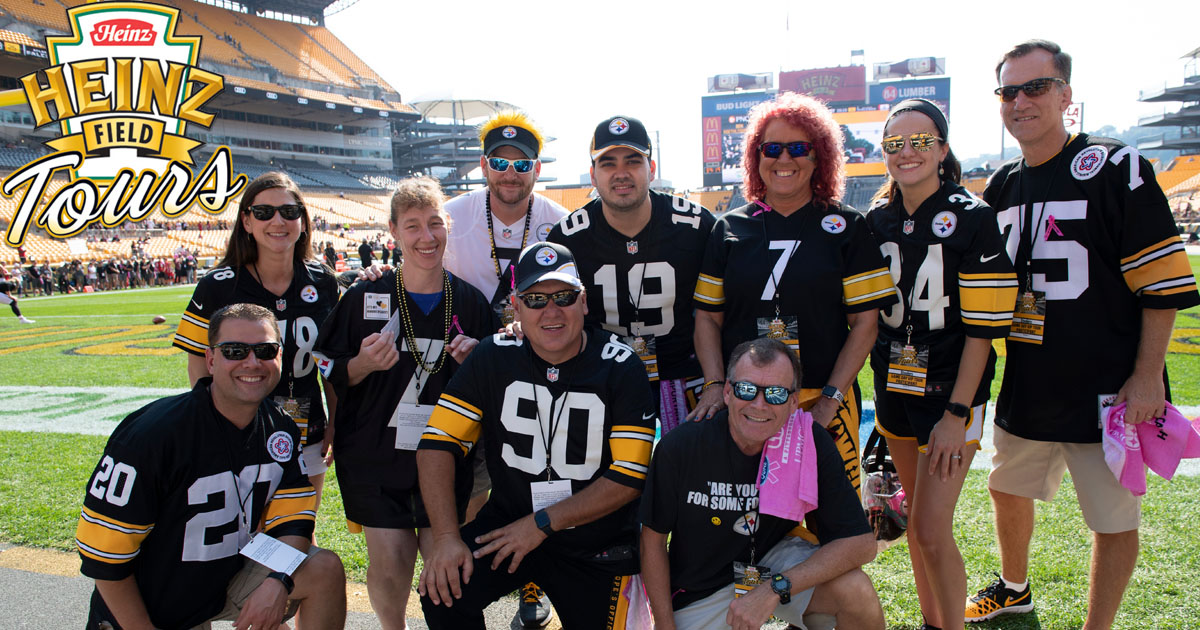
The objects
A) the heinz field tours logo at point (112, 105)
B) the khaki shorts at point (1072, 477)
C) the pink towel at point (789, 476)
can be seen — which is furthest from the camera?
the heinz field tours logo at point (112, 105)

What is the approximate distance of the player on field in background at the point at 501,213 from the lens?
3.93 meters

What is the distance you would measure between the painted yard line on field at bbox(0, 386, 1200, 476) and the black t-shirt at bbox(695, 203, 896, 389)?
3256 mm

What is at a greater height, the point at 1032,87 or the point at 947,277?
the point at 1032,87

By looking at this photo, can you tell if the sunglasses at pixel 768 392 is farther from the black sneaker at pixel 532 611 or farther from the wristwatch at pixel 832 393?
the black sneaker at pixel 532 611

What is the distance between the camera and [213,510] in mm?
2807

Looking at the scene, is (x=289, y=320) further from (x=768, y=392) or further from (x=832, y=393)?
(x=832, y=393)

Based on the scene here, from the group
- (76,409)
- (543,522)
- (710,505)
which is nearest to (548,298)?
(543,522)

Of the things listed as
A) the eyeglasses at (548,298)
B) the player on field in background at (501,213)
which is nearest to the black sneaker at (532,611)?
the player on field in background at (501,213)

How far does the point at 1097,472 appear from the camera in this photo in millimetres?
3164

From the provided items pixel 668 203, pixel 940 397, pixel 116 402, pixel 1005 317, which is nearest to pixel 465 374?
pixel 668 203

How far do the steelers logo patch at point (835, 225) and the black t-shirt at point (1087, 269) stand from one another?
82 cm

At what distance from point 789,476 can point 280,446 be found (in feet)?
6.81

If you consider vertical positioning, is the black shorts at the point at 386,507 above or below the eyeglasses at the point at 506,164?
below

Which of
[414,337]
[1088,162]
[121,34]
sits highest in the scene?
[121,34]
